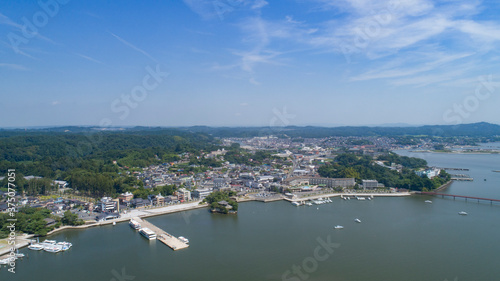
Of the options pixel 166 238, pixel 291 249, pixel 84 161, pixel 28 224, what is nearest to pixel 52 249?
pixel 28 224

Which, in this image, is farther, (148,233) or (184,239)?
(148,233)

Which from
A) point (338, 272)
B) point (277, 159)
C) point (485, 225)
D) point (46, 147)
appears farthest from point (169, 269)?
point (46, 147)

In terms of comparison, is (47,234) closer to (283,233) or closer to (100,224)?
(100,224)

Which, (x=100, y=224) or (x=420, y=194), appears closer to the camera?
(x=100, y=224)

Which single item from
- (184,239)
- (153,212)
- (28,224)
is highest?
(28,224)

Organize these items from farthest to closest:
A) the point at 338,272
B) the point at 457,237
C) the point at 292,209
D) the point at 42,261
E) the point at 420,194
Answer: the point at 420,194
the point at 292,209
the point at 457,237
the point at 42,261
the point at 338,272

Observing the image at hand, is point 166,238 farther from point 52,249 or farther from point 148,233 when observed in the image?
point 52,249

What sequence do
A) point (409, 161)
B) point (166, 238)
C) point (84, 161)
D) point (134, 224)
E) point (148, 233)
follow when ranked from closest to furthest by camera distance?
point (166, 238) → point (148, 233) → point (134, 224) → point (84, 161) → point (409, 161)

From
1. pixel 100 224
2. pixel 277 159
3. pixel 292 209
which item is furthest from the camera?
pixel 277 159
